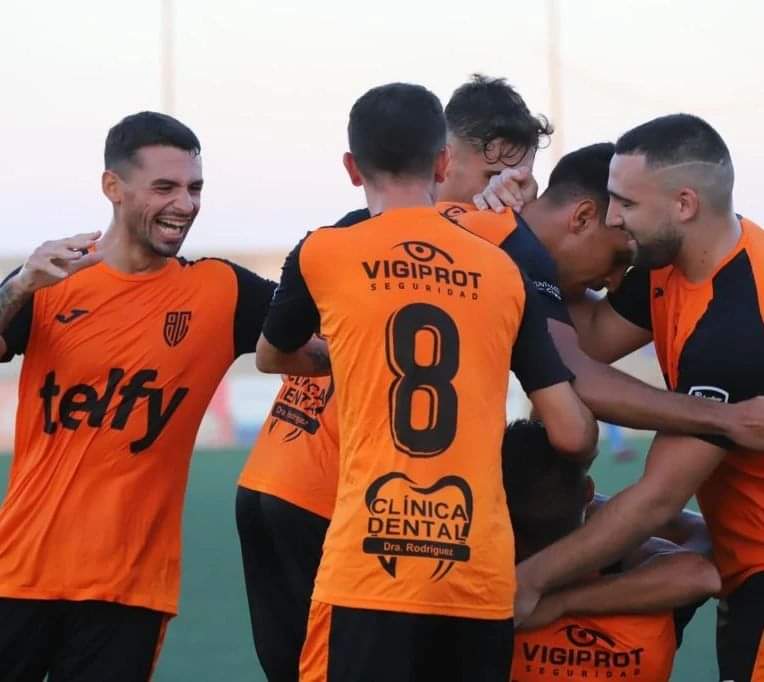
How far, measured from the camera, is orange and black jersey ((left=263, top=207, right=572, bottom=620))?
2758 millimetres

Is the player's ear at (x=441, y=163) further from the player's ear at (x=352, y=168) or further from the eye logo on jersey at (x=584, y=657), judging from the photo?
the eye logo on jersey at (x=584, y=657)

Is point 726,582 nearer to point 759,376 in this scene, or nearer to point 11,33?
point 759,376

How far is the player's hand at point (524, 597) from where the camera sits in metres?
3.17

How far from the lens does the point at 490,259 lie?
2.86 meters

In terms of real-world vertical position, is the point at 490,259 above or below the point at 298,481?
above

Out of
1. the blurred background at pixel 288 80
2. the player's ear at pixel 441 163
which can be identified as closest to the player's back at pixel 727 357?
the player's ear at pixel 441 163

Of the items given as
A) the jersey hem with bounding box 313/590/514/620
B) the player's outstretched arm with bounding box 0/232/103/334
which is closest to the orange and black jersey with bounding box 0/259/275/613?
the player's outstretched arm with bounding box 0/232/103/334

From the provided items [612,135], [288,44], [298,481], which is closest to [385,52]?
[288,44]

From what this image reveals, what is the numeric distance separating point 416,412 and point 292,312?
1.17 ft

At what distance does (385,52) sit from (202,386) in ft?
26.1

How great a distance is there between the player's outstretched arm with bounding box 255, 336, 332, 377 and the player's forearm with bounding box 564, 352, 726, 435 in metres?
0.56

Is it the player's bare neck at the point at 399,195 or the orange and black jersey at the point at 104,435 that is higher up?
the player's bare neck at the point at 399,195

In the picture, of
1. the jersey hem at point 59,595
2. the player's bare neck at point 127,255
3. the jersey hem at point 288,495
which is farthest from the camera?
the jersey hem at point 288,495

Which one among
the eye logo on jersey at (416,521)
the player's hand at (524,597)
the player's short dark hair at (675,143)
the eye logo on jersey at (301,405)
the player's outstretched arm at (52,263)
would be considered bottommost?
the player's hand at (524,597)
